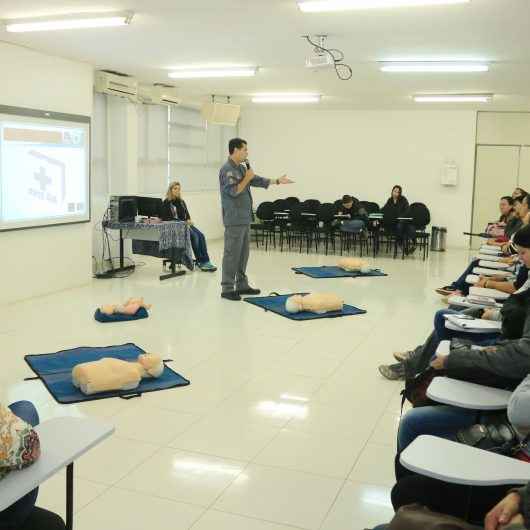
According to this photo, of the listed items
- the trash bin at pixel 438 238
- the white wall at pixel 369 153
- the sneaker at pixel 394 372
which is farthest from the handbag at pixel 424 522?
the white wall at pixel 369 153

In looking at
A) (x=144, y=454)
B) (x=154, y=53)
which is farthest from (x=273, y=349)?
(x=154, y=53)

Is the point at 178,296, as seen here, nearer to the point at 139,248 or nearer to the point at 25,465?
the point at 139,248

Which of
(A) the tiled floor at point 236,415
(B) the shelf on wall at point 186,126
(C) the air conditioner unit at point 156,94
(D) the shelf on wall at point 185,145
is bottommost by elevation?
(A) the tiled floor at point 236,415

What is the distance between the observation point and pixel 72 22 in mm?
5586

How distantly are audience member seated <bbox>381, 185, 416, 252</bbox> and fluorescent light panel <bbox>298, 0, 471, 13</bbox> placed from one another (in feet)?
21.9

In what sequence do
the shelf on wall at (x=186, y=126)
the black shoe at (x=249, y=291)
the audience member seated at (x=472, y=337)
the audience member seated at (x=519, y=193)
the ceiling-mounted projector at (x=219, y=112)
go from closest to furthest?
1. the audience member seated at (x=472, y=337)
2. the black shoe at (x=249, y=291)
3. the audience member seated at (x=519, y=193)
4. the ceiling-mounted projector at (x=219, y=112)
5. the shelf on wall at (x=186, y=126)

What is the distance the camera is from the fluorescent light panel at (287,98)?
10.8 meters

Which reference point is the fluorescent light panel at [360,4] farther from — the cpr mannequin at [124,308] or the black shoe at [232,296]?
the black shoe at [232,296]

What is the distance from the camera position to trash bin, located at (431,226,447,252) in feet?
40.1

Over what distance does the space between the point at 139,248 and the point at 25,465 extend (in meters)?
7.36

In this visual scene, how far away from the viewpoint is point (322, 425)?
12.2 ft

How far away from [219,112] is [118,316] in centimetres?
540

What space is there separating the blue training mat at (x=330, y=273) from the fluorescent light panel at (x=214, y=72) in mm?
2757

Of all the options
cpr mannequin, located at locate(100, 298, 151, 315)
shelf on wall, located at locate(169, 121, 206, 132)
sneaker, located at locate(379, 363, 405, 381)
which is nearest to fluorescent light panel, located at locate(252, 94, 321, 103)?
shelf on wall, located at locate(169, 121, 206, 132)
